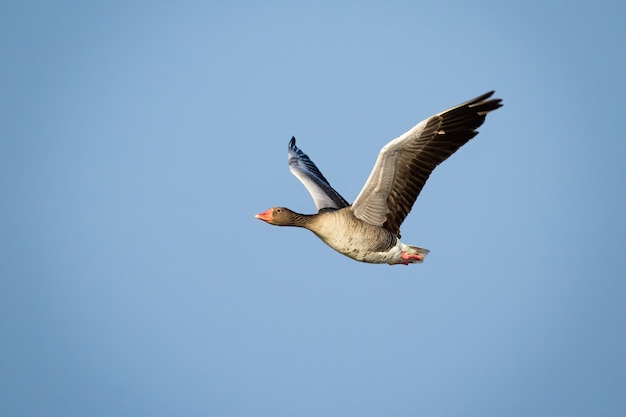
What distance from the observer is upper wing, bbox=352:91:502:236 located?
1299cm

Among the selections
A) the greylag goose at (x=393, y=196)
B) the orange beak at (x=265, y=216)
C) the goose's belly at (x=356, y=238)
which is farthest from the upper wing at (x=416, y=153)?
the orange beak at (x=265, y=216)

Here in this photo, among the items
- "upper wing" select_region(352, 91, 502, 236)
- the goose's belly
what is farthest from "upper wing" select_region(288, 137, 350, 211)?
"upper wing" select_region(352, 91, 502, 236)

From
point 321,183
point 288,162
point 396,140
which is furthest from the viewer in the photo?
point 288,162

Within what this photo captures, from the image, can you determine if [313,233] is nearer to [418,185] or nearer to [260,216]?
[260,216]

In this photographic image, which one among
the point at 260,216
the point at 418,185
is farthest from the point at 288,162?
the point at 418,185

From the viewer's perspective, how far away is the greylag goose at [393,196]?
13070mm

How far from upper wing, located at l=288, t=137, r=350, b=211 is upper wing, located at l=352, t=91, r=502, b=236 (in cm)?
211

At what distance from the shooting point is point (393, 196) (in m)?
13.7

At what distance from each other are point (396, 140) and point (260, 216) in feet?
9.82

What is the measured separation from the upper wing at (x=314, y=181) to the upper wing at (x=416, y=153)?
211 centimetres

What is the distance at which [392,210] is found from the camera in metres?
13.9

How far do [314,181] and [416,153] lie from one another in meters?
4.19

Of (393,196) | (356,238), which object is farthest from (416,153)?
(356,238)

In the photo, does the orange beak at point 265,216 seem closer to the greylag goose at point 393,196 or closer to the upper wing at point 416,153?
the greylag goose at point 393,196
